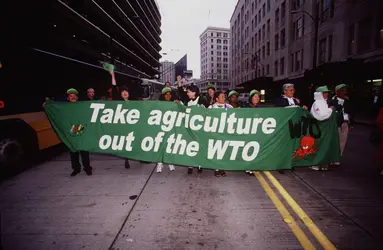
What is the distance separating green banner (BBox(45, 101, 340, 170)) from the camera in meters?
5.16

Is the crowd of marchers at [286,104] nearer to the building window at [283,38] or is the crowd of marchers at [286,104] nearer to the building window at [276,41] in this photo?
the building window at [283,38]

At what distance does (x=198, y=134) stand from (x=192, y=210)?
1893 millimetres

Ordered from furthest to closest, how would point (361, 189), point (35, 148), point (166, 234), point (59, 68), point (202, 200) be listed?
point (59, 68) < point (35, 148) < point (361, 189) < point (202, 200) < point (166, 234)

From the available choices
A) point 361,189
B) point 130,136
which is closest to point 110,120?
point 130,136

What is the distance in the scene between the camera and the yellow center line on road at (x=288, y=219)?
294 cm

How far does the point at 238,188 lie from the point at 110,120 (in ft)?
10.5

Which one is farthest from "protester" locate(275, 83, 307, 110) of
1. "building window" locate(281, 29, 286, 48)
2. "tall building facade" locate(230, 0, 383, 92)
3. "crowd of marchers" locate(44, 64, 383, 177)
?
"building window" locate(281, 29, 286, 48)

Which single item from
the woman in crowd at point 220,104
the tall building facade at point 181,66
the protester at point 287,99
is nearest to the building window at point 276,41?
the tall building facade at point 181,66

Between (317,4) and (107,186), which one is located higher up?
(317,4)

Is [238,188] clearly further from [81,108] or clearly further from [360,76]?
[360,76]

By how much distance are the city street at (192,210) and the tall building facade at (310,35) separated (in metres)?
15.6

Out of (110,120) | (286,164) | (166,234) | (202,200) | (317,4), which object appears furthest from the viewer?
(317,4)

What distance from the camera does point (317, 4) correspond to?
2694 centimetres

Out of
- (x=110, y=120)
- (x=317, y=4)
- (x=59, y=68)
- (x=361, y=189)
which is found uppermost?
(x=317, y=4)
